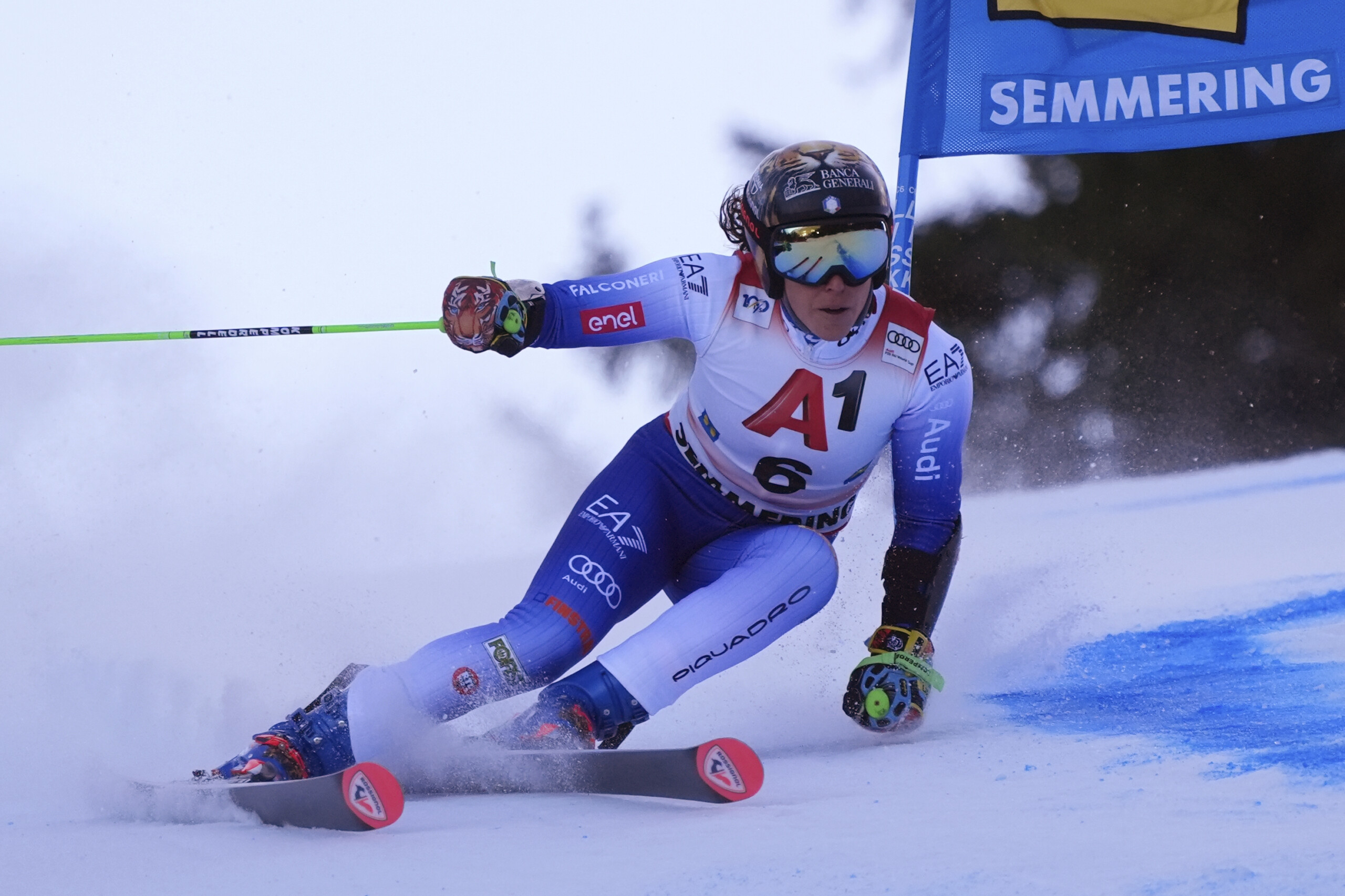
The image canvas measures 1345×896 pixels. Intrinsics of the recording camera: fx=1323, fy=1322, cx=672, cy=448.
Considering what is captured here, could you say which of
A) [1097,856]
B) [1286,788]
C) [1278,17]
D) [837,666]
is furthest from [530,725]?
[1278,17]

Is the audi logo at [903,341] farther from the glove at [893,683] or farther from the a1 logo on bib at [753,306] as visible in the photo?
the glove at [893,683]

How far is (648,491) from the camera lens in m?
2.83

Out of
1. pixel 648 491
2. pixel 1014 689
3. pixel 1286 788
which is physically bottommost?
pixel 1286 788

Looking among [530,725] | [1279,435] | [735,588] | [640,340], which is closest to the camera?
[530,725]

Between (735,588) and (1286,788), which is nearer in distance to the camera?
(1286,788)

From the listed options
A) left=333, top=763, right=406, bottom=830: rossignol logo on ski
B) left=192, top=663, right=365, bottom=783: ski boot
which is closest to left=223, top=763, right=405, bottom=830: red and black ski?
left=333, top=763, right=406, bottom=830: rossignol logo on ski

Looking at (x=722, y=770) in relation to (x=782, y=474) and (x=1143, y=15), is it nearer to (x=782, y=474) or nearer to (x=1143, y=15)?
(x=782, y=474)

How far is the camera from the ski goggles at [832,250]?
248 centimetres

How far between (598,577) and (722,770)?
27.2 inches

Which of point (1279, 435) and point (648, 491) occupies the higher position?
point (1279, 435)

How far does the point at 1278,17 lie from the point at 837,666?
2383mm

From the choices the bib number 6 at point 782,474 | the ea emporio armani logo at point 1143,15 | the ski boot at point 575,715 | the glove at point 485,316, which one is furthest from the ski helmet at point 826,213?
the ea emporio armani logo at point 1143,15

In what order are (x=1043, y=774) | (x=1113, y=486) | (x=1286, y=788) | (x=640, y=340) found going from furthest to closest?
1. (x=1113, y=486)
2. (x=640, y=340)
3. (x=1043, y=774)
4. (x=1286, y=788)

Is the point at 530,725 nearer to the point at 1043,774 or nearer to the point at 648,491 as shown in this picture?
the point at 648,491
